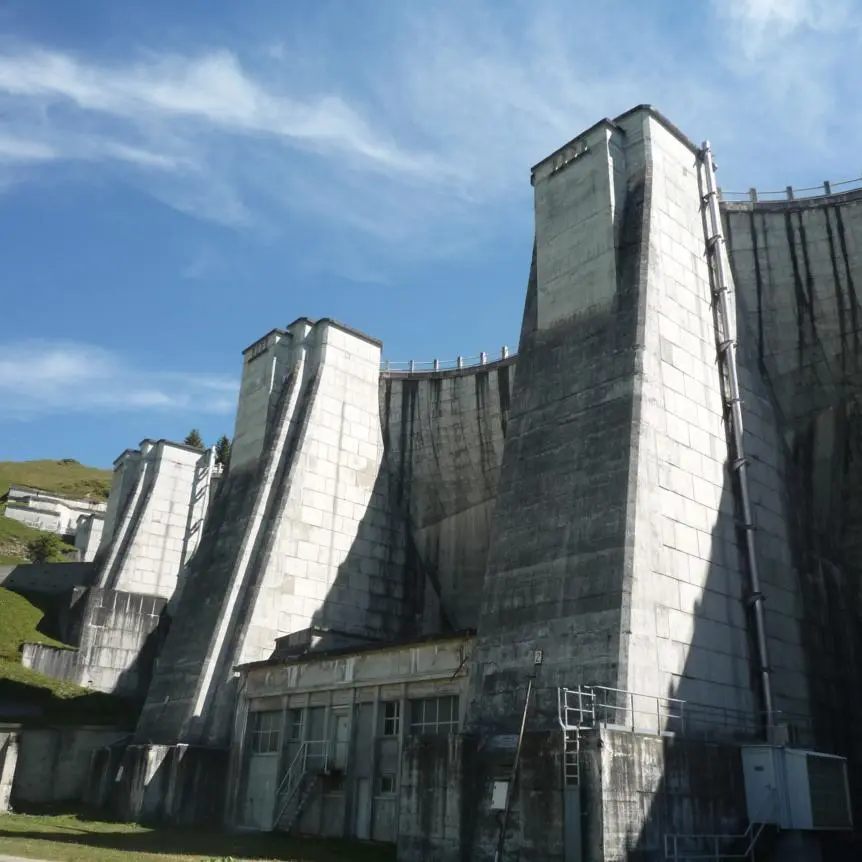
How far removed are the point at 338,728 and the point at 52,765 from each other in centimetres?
1305

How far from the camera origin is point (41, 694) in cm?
3719

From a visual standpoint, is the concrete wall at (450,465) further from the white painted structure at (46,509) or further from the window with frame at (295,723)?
the white painted structure at (46,509)

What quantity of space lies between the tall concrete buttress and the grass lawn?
5971 millimetres

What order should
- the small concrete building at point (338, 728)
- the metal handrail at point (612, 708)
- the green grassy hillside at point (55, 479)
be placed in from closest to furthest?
the metal handrail at point (612, 708), the small concrete building at point (338, 728), the green grassy hillside at point (55, 479)

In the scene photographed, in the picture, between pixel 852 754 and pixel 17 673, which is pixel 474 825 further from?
pixel 17 673

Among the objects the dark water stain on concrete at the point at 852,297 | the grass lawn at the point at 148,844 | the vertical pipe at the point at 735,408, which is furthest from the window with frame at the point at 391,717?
the dark water stain on concrete at the point at 852,297

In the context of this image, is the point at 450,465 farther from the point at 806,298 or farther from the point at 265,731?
the point at 806,298

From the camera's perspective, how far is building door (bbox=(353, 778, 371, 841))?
83.8 ft

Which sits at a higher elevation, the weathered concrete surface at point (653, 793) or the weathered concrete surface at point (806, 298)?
the weathered concrete surface at point (806, 298)

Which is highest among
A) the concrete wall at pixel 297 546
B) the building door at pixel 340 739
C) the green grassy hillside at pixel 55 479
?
the green grassy hillside at pixel 55 479

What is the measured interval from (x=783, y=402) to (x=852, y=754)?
35.1 ft

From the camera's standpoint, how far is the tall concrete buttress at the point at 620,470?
65.8 ft

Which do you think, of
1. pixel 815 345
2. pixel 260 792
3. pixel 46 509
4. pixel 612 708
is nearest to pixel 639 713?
pixel 612 708

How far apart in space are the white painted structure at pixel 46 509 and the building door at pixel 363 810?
7234cm
